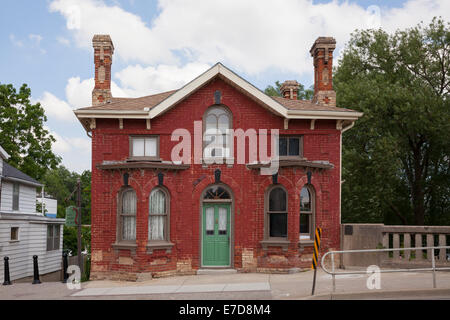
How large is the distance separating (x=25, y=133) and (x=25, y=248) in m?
13.9

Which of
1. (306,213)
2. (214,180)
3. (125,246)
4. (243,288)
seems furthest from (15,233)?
→ (243,288)

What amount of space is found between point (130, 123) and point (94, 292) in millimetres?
5860

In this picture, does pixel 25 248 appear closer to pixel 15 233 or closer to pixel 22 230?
pixel 22 230

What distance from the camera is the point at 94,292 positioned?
13.7 m

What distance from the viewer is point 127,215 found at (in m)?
16.4

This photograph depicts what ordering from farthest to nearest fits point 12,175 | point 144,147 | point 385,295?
point 12,175
point 144,147
point 385,295

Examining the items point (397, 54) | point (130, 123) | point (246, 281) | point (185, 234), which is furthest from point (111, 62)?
point (397, 54)

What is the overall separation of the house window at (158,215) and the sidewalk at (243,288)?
5.01 feet

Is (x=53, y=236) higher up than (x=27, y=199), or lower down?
lower down

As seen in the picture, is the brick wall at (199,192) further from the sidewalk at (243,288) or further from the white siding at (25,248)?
the white siding at (25,248)

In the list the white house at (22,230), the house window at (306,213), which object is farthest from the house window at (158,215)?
the white house at (22,230)

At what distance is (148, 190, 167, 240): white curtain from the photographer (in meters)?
16.4

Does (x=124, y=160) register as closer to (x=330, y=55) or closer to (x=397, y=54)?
(x=330, y=55)

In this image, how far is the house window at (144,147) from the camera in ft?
55.3
